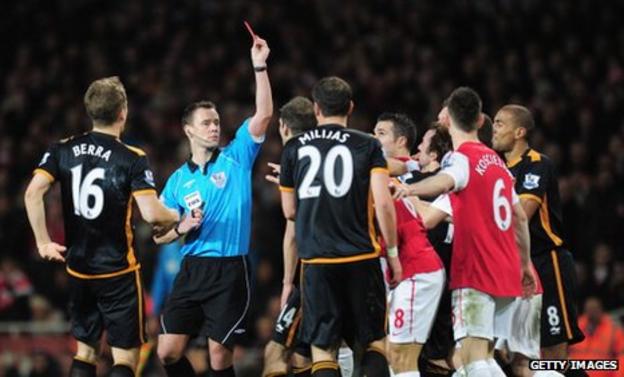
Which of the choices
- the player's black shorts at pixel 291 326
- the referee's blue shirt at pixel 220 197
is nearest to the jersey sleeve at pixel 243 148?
the referee's blue shirt at pixel 220 197

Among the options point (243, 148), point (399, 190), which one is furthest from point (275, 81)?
point (399, 190)

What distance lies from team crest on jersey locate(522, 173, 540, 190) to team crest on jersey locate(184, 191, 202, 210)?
106 inches

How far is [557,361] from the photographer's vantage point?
975 cm

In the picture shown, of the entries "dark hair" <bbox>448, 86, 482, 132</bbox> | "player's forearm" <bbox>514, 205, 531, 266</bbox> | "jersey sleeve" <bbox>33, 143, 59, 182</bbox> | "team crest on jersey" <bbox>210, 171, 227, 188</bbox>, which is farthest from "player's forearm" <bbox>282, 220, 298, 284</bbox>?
"jersey sleeve" <bbox>33, 143, 59, 182</bbox>

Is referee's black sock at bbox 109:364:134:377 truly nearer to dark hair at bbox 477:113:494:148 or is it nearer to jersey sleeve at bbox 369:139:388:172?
jersey sleeve at bbox 369:139:388:172

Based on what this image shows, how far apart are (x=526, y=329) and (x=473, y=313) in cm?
133

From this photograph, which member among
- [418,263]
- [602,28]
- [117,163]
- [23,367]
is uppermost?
[602,28]

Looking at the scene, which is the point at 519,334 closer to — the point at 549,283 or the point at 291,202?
the point at 549,283

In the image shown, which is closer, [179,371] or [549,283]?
[179,371]

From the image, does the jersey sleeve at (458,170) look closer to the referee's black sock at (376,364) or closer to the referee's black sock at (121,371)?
the referee's black sock at (376,364)

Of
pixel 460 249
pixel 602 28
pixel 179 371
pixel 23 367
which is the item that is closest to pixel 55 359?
pixel 23 367

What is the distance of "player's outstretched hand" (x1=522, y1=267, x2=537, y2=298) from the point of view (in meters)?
9.19

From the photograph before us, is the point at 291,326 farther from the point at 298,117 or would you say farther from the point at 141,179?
the point at 141,179

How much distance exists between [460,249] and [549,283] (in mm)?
1714
